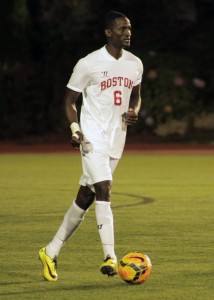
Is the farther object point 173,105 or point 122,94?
point 173,105

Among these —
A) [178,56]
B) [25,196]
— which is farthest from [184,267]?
[178,56]

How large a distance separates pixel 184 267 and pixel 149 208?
6184 mm

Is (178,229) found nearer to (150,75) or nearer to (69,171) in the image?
(69,171)

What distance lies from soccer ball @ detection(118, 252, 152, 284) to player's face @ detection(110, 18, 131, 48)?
1903 millimetres

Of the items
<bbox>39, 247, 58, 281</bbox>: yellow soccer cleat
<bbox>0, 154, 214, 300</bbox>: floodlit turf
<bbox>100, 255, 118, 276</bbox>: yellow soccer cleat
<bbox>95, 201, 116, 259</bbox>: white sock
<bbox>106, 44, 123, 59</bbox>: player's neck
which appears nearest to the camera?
<bbox>0, 154, 214, 300</bbox>: floodlit turf

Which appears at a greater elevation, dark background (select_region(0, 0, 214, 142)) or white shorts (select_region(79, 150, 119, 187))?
white shorts (select_region(79, 150, 119, 187))

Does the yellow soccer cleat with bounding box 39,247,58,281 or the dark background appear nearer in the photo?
the yellow soccer cleat with bounding box 39,247,58,281

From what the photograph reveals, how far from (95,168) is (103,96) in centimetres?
66

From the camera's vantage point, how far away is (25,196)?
1845 centimetres

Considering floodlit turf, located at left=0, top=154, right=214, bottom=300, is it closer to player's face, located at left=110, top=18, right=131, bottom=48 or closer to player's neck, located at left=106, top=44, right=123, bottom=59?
player's neck, located at left=106, top=44, right=123, bottom=59

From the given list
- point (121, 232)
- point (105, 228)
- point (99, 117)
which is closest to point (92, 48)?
point (121, 232)

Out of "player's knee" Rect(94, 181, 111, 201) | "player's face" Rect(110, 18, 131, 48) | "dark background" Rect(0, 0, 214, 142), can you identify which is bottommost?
"dark background" Rect(0, 0, 214, 142)

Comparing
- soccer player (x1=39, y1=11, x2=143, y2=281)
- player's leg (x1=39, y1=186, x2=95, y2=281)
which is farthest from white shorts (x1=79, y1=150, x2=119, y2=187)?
player's leg (x1=39, y1=186, x2=95, y2=281)

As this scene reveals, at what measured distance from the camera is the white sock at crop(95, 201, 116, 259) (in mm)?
9359
